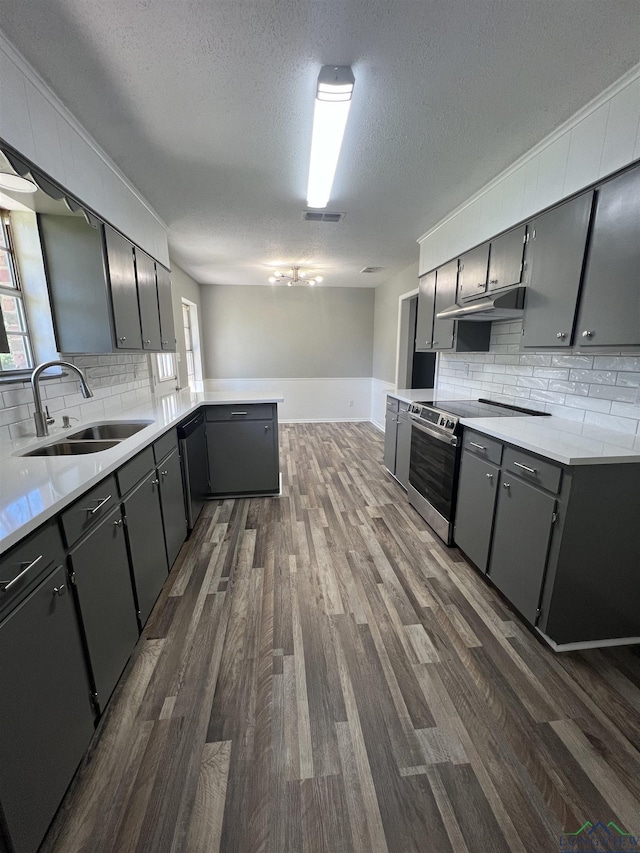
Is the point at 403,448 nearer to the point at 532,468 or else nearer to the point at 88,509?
the point at 532,468

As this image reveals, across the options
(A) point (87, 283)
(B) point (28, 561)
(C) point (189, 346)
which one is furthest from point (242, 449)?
(C) point (189, 346)

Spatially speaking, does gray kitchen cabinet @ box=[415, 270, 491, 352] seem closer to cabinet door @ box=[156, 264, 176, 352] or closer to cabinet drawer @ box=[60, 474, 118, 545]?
cabinet door @ box=[156, 264, 176, 352]

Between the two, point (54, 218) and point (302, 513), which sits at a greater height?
point (54, 218)

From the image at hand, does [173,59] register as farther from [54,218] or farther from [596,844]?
[596,844]

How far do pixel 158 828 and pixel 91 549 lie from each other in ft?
2.85

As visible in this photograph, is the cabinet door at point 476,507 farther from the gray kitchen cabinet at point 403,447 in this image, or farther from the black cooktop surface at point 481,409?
the gray kitchen cabinet at point 403,447

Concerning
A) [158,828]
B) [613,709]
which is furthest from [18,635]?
[613,709]

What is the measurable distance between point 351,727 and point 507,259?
2.83 meters

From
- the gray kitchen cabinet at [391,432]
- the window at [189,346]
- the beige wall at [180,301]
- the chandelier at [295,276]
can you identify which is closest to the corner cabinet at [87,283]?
the beige wall at [180,301]

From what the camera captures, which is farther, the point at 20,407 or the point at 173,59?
the point at 20,407

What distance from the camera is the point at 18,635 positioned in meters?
0.83

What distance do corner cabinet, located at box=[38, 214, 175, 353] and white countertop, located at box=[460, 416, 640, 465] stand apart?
2.42m

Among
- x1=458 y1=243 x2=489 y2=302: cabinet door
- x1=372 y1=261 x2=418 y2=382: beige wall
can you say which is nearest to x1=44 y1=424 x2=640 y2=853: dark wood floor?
x1=458 y1=243 x2=489 y2=302: cabinet door

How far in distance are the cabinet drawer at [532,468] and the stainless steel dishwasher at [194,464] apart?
2.15 metres
